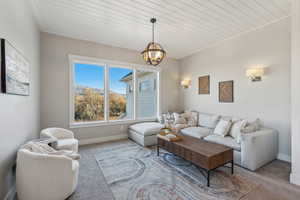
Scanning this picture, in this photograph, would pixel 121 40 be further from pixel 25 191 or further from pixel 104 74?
pixel 25 191

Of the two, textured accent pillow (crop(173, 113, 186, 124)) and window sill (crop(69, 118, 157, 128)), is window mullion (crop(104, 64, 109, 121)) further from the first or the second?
textured accent pillow (crop(173, 113, 186, 124))

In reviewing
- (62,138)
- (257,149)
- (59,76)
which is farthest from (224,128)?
(59,76)

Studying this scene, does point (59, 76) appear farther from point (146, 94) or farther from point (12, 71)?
point (146, 94)

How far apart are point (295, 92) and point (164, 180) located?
98.7 inches

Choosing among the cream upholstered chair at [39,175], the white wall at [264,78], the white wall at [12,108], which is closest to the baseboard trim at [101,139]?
the white wall at [12,108]

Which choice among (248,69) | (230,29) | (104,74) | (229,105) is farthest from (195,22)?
(104,74)

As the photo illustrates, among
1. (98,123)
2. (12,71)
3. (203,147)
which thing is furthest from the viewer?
(98,123)

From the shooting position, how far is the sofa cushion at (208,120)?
12.9 feet

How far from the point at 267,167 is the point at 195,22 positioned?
132 inches

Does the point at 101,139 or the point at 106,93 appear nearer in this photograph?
the point at 101,139

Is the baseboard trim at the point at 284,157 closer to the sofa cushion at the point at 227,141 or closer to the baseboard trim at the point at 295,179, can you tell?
the baseboard trim at the point at 295,179

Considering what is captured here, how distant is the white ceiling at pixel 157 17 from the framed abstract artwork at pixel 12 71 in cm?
129

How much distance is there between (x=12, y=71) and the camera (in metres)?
1.78

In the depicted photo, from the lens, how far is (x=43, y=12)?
Answer: 9.04 ft
